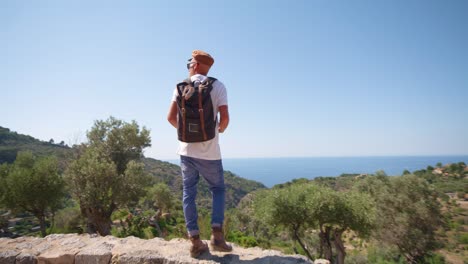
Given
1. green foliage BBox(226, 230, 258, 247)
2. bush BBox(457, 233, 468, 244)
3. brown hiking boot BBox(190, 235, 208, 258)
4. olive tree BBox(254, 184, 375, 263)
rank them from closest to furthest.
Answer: brown hiking boot BBox(190, 235, 208, 258) → green foliage BBox(226, 230, 258, 247) → olive tree BBox(254, 184, 375, 263) → bush BBox(457, 233, 468, 244)

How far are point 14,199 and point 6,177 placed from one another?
2134 mm

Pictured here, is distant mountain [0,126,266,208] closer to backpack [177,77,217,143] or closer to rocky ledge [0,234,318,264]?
rocky ledge [0,234,318,264]

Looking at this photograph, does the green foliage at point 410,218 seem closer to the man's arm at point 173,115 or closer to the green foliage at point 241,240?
the green foliage at point 241,240

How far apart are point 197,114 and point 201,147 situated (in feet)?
1.49

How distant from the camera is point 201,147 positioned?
3104mm

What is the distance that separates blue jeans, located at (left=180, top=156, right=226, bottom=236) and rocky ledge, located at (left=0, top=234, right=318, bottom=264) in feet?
1.36

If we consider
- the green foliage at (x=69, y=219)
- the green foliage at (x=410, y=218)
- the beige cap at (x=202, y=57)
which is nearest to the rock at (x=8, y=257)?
the beige cap at (x=202, y=57)

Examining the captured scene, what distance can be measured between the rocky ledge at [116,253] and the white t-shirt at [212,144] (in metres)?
1.30

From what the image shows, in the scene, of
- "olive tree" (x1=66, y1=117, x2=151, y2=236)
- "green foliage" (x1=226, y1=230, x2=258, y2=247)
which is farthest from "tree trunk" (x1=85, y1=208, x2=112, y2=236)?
"green foliage" (x1=226, y1=230, x2=258, y2=247)

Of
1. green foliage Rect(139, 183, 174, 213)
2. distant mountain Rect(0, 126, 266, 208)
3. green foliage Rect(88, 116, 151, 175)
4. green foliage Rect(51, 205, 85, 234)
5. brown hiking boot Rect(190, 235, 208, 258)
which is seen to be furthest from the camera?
distant mountain Rect(0, 126, 266, 208)

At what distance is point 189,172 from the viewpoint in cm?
327

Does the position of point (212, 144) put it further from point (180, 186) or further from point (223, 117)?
point (180, 186)

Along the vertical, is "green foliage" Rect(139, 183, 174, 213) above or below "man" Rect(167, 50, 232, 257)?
below

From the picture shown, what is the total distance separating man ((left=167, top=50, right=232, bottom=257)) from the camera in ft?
9.86
